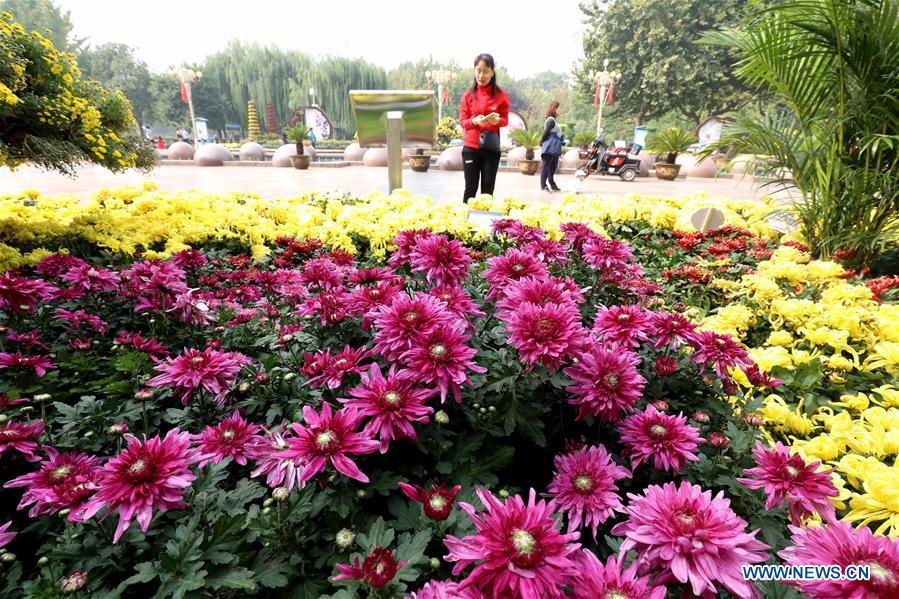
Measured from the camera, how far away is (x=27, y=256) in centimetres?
289

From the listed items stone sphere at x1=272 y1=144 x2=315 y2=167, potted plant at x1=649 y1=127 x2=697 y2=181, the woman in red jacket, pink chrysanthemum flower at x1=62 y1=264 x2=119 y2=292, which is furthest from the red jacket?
stone sphere at x1=272 y1=144 x2=315 y2=167

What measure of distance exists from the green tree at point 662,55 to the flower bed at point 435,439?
101 ft

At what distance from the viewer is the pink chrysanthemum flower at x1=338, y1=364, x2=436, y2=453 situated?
0.98 meters

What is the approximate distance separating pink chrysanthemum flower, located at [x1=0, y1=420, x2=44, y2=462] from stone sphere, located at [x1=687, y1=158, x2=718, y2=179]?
19.6 metres

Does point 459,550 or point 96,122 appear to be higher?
point 96,122

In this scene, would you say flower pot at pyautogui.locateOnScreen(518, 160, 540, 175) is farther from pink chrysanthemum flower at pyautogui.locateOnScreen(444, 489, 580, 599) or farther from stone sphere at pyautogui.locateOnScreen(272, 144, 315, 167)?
pink chrysanthemum flower at pyautogui.locateOnScreen(444, 489, 580, 599)

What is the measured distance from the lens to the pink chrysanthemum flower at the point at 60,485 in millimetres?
918

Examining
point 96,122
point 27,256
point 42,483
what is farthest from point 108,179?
point 42,483

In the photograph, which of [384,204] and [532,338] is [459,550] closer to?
[532,338]

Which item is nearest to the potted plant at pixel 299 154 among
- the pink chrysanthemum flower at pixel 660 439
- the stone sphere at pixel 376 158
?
the stone sphere at pixel 376 158

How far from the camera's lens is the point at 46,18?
157 ft

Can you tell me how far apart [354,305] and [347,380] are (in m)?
0.26

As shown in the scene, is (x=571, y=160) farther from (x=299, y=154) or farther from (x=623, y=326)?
(x=623, y=326)

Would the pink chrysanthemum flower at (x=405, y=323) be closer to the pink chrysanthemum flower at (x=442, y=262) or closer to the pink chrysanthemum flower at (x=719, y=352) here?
the pink chrysanthemum flower at (x=442, y=262)
